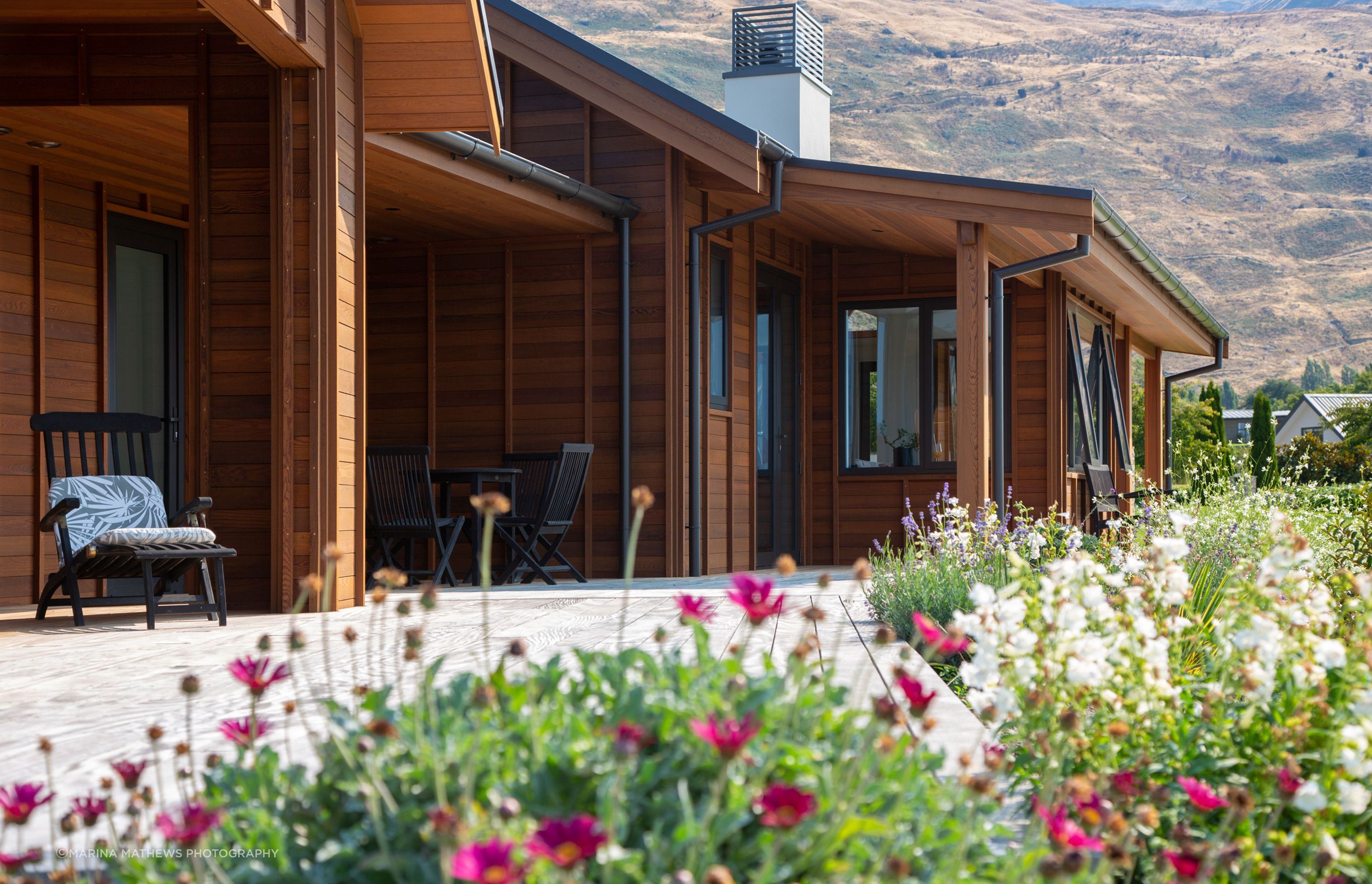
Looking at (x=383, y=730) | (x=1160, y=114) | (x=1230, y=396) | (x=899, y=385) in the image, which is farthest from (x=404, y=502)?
(x=1160, y=114)

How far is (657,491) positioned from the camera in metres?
8.23

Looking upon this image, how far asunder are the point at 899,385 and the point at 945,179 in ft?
11.3

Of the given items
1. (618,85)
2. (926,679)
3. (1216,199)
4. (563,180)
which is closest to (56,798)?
(926,679)

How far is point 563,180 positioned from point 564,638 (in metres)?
3.98

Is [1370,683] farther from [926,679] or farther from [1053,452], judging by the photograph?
[1053,452]

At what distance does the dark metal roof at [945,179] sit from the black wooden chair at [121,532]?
3887mm

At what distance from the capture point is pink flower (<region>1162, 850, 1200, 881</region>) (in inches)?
50.8

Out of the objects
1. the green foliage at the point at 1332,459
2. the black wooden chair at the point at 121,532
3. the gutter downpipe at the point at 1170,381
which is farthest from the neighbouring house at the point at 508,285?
the green foliage at the point at 1332,459

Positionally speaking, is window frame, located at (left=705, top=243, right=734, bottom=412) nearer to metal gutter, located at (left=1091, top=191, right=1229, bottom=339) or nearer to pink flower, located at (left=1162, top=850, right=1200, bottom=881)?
metal gutter, located at (left=1091, top=191, right=1229, bottom=339)

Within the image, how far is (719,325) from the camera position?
891cm

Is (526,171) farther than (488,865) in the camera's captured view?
Yes

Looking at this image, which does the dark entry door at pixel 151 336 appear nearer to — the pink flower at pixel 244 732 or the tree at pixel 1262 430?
the pink flower at pixel 244 732

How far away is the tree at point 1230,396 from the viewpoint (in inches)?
2788

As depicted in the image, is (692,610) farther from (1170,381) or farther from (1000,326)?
(1170,381)
